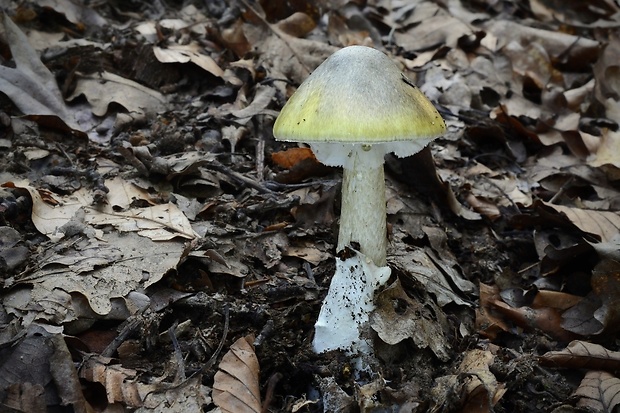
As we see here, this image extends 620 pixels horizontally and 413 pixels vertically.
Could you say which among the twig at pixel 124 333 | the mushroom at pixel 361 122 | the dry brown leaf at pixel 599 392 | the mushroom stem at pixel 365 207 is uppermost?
the mushroom at pixel 361 122

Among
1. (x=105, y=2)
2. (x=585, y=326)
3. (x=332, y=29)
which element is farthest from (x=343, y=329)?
(x=105, y=2)

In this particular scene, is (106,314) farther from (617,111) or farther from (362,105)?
(617,111)

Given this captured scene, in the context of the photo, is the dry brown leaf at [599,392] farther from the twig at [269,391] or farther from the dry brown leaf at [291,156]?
the dry brown leaf at [291,156]

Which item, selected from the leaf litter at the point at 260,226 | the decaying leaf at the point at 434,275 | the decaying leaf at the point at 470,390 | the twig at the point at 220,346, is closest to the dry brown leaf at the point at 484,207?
the leaf litter at the point at 260,226

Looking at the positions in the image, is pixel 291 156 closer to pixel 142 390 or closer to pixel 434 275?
pixel 434 275

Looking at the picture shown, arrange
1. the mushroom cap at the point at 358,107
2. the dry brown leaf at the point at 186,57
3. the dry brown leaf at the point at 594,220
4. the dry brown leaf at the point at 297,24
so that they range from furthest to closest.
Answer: the dry brown leaf at the point at 297,24
the dry brown leaf at the point at 186,57
the dry brown leaf at the point at 594,220
the mushroom cap at the point at 358,107

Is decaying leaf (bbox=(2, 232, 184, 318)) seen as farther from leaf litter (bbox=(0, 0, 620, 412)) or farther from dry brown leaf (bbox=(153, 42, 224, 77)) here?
dry brown leaf (bbox=(153, 42, 224, 77))
